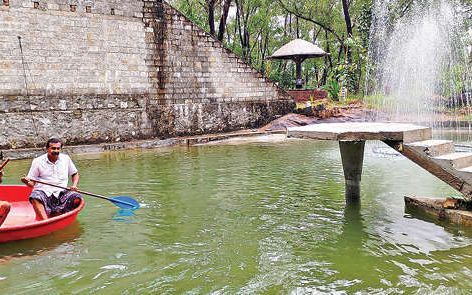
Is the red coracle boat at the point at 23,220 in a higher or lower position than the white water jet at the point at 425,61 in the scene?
lower

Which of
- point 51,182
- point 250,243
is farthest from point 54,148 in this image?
point 250,243

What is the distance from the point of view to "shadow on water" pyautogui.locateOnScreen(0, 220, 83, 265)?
187 inches

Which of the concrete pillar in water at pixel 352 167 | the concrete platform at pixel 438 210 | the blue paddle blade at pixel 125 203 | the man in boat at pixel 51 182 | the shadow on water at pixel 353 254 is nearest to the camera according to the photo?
the shadow on water at pixel 353 254

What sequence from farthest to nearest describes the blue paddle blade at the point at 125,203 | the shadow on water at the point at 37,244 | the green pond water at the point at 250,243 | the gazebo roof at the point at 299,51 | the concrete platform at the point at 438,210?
the gazebo roof at the point at 299,51 → the blue paddle blade at the point at 125,203 → the concrete platform at the point at 438,210 → the shadow on water at the point at 37,244 → the green pond water at the point at 250,243

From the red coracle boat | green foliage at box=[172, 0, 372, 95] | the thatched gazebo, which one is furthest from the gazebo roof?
the red coracle boat

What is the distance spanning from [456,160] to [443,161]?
0.15 metres

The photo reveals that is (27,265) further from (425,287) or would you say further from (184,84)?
(184,84)

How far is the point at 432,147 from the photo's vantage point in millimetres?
5285

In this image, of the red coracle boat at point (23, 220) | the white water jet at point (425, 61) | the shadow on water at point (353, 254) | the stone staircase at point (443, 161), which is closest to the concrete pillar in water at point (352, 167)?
the shadow on water at point (353, 254)

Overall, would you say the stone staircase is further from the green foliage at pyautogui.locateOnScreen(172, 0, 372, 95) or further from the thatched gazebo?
the thatched gazebo

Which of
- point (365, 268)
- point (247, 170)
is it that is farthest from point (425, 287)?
point (247, 170)

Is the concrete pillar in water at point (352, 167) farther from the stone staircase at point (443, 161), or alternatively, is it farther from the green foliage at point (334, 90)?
the green foliage at point (334, 90)

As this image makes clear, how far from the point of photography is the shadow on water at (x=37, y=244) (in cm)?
475

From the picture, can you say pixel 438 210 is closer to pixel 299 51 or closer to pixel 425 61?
pixel 425 61
